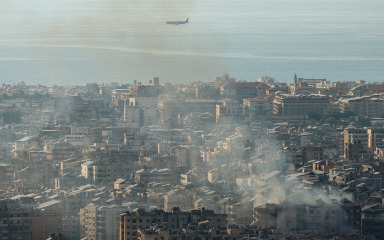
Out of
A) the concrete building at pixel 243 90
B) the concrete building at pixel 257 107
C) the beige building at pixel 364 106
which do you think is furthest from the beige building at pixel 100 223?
the concrete building at pixel 243 90

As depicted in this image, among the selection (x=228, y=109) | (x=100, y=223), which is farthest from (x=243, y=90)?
(x=100, y=223)

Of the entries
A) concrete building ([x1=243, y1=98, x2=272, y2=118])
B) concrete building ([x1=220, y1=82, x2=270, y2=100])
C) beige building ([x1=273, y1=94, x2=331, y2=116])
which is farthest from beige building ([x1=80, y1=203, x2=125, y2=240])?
concrete building ([x1=220, y1=82, x2=270, y2=100])

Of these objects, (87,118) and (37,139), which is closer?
(37,139)

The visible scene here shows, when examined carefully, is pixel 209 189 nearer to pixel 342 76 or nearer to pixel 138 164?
pixel 138 164

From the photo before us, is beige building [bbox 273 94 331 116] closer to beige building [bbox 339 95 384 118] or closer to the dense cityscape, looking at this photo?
the dense cityscape

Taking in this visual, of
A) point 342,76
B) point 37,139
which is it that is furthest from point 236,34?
point 37,139

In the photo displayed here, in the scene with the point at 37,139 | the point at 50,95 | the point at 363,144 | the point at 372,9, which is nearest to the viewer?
the point at 363,144

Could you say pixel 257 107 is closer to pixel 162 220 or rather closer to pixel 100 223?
pixel 100 223
